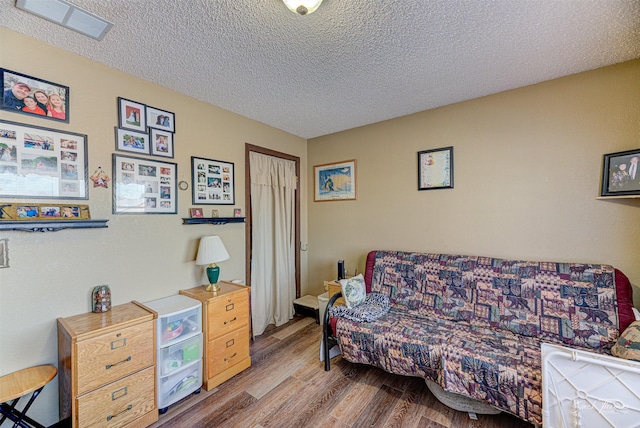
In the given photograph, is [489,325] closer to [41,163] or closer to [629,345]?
[629,345]

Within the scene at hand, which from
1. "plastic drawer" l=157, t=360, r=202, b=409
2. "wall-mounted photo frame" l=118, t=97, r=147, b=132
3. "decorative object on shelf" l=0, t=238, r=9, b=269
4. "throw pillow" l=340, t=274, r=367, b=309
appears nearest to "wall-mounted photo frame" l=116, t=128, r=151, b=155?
"wall-mounted photo frame" l=118, t=97, r=147, b=132

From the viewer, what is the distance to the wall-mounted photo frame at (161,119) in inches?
84.9

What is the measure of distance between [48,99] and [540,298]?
374 centimetres

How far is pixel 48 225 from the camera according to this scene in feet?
5.16

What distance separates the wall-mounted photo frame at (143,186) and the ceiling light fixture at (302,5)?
1636 mm

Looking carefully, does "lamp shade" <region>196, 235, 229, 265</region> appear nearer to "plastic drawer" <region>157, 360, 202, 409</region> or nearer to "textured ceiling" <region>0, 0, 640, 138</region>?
"plastic drawer" <region>157, 360, 202, 409</region>

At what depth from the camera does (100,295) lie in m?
1.82

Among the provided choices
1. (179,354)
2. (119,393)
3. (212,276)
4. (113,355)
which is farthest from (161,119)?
(119,393)

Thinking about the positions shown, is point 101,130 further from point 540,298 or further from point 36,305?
point 540,298

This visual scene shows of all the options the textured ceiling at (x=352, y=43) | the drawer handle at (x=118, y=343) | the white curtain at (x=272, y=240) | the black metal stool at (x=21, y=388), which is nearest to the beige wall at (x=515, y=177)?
the textured ceiling at (x=352, y=43)

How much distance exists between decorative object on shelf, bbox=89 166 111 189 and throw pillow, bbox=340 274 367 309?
2099mm

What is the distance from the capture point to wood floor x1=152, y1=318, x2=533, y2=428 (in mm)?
1756

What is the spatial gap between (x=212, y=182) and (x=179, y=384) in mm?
1723

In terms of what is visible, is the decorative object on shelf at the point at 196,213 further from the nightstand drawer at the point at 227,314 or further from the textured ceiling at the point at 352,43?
the textured ceiling at the point at 352,43
